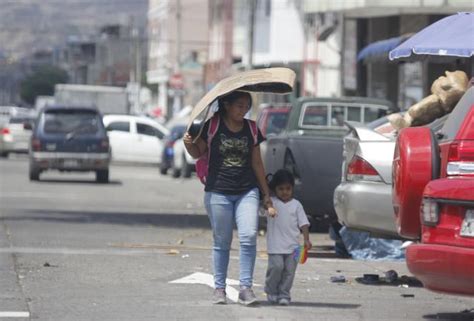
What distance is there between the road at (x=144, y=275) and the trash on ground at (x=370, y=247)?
0.88 feet

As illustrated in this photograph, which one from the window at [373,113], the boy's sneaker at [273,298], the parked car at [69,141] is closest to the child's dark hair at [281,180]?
the boy's sneaker at [273,298]

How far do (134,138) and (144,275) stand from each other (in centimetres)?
2731

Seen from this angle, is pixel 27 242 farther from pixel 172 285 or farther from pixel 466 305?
pixel 466 305

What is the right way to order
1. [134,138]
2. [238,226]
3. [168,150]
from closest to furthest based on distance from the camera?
1. [238,226]
2. [168,150]
3. [134,138]

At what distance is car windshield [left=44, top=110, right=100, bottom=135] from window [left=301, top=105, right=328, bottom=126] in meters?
12.1

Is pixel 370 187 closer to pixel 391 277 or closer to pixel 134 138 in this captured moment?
pixel 391 277

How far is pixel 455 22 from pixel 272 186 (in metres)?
2.39

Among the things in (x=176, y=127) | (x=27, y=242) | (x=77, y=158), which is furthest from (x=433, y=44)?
(x=176, y=127)

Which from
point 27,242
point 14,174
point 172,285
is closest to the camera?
point 172,285

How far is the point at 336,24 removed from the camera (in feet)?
130

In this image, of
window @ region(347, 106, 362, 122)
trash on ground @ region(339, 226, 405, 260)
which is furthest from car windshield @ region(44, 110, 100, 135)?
trash on ground @ region(339, 226, 405, 260)

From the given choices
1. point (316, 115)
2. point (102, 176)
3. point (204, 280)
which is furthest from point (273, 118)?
point (102, 176)

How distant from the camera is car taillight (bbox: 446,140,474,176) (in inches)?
348

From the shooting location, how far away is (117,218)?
19.3 metres
